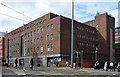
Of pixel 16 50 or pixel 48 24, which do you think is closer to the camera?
pixel 48 24

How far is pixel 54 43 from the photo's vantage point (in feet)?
156

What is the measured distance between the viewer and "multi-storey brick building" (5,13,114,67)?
4675cm

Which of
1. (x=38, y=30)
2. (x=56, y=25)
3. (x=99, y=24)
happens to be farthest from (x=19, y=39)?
(x=99, y=24)

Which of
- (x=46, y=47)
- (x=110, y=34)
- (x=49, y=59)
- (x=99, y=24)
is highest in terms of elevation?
(x=99, y=24)

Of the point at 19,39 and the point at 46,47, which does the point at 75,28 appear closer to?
the point at 46,47

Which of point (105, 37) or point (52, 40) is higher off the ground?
point (105, 37)

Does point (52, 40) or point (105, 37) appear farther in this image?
point (105, 37)

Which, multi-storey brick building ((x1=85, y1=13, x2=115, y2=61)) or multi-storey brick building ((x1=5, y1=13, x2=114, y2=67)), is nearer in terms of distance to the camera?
multi-storey brick building ((x1=5, y1=13, x2=114, y2=67))

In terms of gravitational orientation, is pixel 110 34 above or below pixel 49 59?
above

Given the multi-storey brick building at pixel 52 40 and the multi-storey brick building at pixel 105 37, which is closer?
the multi-storey brick building at pixel 52 40

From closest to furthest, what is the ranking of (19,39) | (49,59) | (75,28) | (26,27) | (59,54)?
(59,54)
(49,59)
(75,28)
(26,27)
(19,39)

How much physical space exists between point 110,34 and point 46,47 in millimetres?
29789

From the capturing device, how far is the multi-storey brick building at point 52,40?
4675 cm

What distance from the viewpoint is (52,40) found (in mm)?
48594
